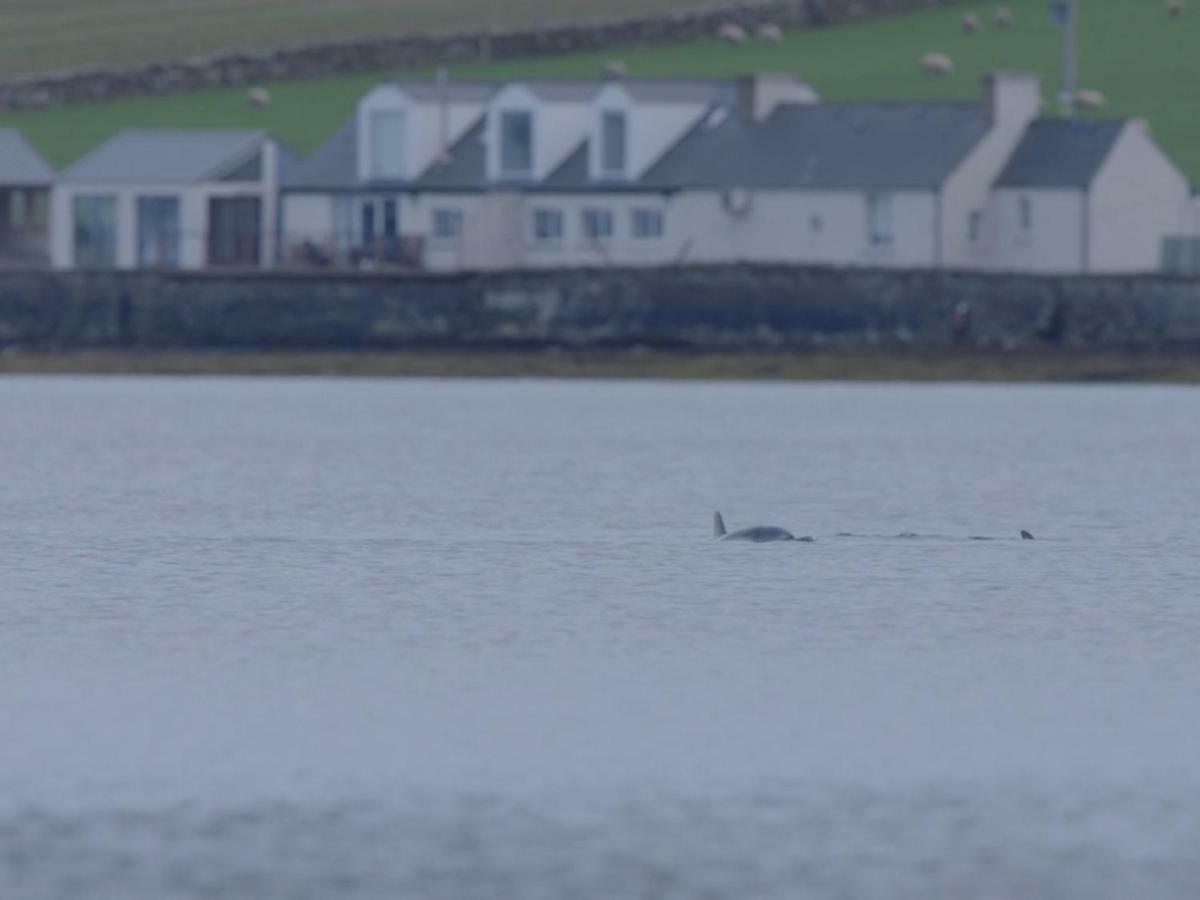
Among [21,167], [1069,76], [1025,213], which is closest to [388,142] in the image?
[21,167]

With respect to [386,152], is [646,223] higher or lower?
lower

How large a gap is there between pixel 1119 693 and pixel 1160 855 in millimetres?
4690

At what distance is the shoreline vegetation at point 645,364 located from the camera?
189 feet

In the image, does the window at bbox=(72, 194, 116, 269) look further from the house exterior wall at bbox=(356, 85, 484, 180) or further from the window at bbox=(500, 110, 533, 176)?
the window at bbox=(500, 110, 533, 176)

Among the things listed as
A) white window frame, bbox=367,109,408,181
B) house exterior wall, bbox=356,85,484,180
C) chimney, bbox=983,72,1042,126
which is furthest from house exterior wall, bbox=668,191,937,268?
white window frame, bbox=367,109,408,181

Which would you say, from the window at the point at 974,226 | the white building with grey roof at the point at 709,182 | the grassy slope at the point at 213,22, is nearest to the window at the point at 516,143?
the white building with grey roof at the point at 709,182

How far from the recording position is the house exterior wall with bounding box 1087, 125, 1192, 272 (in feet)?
226

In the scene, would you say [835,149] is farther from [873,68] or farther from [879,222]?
[873,68]

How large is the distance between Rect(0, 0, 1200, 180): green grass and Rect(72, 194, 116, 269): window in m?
6.55

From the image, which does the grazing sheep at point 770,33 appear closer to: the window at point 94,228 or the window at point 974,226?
the window at point 974,226

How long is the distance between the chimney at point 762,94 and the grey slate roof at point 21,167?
16.2 meters

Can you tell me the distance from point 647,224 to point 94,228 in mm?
13133

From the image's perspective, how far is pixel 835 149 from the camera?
232 ft

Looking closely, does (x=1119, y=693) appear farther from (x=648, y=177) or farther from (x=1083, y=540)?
(x=648, y=177)
